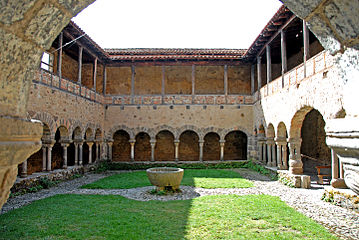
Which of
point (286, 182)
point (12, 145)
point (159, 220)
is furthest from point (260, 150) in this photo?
point (12, 145)

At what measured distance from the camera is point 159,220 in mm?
6809

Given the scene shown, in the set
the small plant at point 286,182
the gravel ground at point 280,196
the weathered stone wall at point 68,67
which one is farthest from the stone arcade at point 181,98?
the gravel ground at point 280,196

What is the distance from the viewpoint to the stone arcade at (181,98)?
6.32 feet

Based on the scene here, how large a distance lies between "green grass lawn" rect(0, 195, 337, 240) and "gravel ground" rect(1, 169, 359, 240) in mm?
520

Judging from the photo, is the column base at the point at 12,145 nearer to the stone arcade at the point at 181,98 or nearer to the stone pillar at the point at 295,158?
the stone arcade at the point at 181,98

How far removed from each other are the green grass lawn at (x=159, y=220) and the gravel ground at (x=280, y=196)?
52 centimetres

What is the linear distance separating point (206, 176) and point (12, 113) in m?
13.4

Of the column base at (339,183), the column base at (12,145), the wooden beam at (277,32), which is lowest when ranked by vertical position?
the column base at (339,183)

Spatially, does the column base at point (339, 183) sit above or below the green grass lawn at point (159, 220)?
above

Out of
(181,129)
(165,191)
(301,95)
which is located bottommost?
(165,191)

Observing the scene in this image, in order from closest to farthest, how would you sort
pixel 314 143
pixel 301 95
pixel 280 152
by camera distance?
pixel 301 95 → pixel 280 152 → pixel 314 143

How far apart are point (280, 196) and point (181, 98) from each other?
10.9 metres

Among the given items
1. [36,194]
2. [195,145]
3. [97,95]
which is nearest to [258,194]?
[36,194]

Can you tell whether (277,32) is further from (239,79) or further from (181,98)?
(181,98)
